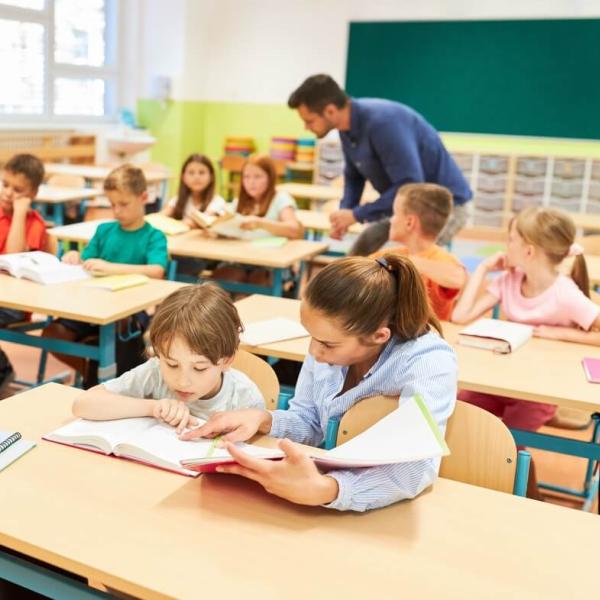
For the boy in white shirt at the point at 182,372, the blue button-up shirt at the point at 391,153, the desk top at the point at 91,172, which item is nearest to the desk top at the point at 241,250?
the blue button-up shirt at the point at 391,153

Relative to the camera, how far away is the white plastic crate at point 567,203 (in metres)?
7.52

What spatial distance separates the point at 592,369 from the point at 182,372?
1.26m

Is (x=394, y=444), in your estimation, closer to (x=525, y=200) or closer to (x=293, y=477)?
(x=293, y=477)

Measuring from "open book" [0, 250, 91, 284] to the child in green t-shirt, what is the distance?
7 cm

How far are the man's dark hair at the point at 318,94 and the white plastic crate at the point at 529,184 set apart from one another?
478 centimetres

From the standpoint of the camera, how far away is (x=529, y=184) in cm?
762

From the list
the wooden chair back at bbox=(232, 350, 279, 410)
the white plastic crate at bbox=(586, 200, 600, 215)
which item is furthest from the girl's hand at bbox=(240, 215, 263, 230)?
the white plastic crate at bbox=(586, 200, 600, 215)

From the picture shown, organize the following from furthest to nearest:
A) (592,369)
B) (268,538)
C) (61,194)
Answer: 1. (61,194)
2. (592,369)
3. (268,538)

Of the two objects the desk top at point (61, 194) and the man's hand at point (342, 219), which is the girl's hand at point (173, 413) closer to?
the man's hand at point (342, 219)

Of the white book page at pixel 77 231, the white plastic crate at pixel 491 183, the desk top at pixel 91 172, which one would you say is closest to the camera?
the white book page at pixel 77 231

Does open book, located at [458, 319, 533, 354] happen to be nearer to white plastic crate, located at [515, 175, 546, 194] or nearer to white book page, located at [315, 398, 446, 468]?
white book page, located at [315, 398, 446, 468]

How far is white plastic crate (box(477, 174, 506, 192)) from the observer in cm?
771

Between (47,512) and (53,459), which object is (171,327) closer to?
(53,459)

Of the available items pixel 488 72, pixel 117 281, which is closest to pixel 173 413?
pixel 117 281
